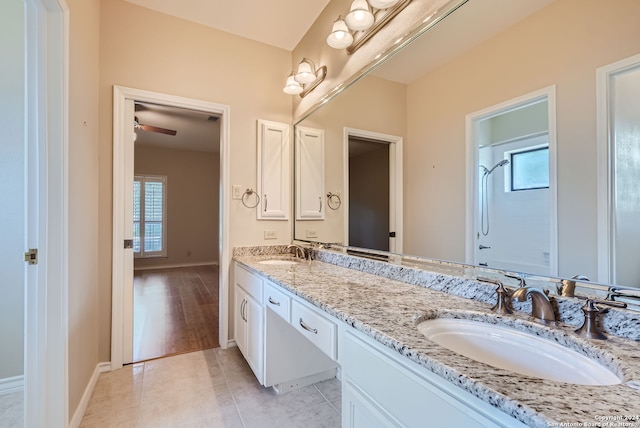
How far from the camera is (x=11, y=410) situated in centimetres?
161

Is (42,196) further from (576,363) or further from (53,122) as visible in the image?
(576,363)

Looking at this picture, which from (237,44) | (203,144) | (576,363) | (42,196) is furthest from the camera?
(203,144)

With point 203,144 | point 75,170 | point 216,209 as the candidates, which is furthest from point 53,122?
point 216,209

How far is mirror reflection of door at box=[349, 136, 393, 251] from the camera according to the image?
1.66 meters

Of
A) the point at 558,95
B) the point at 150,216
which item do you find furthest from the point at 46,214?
the point at 150,216

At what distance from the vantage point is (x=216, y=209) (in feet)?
22.7

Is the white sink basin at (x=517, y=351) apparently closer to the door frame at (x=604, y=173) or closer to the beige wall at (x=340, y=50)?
the door frame at (x=604, y=173)

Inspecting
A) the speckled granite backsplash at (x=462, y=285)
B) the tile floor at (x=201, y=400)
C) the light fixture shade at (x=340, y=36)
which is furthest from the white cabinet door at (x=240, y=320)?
the light fixture shade at (x=340, y=36)

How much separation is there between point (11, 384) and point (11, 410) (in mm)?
241

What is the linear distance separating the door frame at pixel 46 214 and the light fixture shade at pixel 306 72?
4.82ft

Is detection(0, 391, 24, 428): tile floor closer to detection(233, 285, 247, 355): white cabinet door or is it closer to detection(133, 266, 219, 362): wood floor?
detection(133, 266, 219, 362): wood floor

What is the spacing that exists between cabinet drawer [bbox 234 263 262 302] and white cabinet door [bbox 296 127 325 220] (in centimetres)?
71

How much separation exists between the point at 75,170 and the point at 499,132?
81.4 inches

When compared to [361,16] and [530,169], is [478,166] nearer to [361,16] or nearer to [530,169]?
[530,169]
